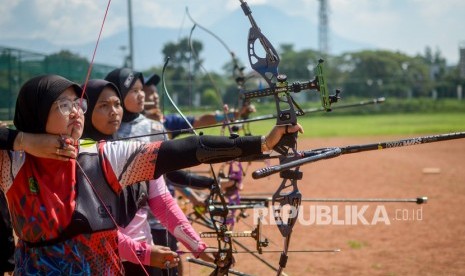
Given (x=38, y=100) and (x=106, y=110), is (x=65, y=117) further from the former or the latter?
(x=106, y=110)

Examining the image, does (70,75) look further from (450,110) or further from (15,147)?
(450,110)

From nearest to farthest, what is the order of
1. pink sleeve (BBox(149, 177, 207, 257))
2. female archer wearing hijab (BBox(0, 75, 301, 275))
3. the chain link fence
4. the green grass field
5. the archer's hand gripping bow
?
female archer wearing hijab (BBox(0, 75, 301, 275)), the archer's hand gripping bow, pink sleeve (BBox(149, 177, 207, 257)), the chain link fence, the green grass field

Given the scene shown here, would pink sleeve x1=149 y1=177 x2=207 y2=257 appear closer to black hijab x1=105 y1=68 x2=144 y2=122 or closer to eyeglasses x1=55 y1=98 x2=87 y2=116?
eyeglasses x1=55 y1=98 x2=87 y2=116

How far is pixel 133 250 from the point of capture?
105 inches

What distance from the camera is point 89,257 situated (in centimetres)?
228

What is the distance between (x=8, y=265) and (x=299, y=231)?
16.5 ft

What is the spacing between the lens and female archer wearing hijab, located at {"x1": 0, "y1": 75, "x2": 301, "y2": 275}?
223cm

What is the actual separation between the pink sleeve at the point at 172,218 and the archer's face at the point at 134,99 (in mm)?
1236

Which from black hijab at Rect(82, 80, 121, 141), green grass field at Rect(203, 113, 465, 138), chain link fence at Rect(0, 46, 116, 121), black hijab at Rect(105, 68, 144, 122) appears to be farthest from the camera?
green grass field at Rect(203, 113, 465, 138)

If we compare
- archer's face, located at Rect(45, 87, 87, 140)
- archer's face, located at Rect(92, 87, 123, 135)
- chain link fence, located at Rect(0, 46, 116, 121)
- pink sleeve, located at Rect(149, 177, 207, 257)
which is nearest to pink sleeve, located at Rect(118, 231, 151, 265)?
pink sleeve, located at Rect(149, 177, 207, 257)

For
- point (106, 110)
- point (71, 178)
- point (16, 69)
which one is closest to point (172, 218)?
point (106, 110)

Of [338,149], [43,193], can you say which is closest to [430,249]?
[338,149]

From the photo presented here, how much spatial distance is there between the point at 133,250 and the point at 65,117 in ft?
2.52

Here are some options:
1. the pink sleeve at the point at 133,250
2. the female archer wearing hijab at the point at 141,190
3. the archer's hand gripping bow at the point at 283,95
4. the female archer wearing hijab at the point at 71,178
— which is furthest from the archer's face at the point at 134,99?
the female archer wearing hijab at the point at 71,178
